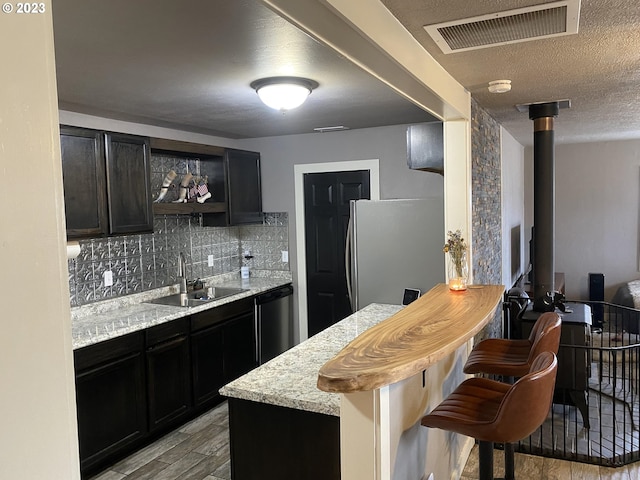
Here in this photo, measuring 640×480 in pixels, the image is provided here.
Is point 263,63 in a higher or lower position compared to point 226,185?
higher

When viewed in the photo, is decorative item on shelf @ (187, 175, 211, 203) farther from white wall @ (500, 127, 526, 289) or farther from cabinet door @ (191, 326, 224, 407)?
white wall @ (500, 127, 526, 289)

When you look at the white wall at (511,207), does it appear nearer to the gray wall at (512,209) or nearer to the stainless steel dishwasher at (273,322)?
the gray wall at (512,209)

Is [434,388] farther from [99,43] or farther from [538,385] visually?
[99,43]

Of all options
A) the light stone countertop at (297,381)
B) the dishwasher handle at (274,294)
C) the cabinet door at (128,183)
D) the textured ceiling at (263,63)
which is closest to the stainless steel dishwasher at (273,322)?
the dishwasher handle at (274,294)

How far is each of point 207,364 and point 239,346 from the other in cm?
42

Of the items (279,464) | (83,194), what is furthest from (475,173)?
(83,194)

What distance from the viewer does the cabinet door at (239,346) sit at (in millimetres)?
4199

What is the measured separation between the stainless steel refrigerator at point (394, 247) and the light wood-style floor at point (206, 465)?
120cm

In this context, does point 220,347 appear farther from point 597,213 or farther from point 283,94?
point 597,213

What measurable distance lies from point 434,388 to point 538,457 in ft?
4.05

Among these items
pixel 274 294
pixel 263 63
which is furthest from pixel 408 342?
pixel 274 294

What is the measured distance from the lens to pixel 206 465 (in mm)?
3197

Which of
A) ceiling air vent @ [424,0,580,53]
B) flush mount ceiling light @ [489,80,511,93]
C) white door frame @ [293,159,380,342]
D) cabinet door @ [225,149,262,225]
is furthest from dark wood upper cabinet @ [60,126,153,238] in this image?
flush mount ceiling light @ [489,80,511,93]

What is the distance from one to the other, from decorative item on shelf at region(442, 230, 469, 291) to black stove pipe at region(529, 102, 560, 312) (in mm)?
1199
